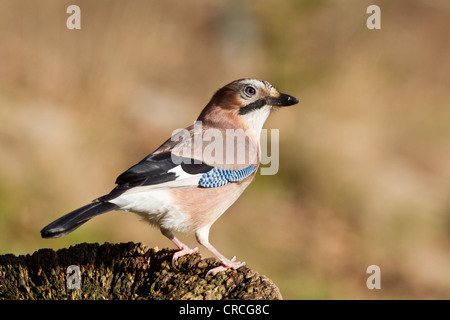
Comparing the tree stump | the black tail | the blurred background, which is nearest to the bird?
the black tail

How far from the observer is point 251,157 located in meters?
4.14

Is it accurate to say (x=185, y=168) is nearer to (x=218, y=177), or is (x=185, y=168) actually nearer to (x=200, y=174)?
(x=200, y=174)

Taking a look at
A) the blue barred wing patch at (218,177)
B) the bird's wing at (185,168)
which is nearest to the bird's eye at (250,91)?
the bird's wing at (185,168)

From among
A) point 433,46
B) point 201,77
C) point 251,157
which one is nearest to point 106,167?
point 201,77

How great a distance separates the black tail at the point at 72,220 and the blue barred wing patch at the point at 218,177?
64 centimetres

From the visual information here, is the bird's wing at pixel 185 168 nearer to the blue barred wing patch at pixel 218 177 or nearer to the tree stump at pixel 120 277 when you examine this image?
the blue barred wing patch at pixel 218 177

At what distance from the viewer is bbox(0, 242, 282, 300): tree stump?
3.24 meters

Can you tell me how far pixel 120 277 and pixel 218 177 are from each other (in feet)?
2.90

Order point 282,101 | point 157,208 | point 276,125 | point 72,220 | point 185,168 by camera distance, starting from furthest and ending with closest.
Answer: point 276,125
point 282,101
point 185,168
point 157,208
point 72,220

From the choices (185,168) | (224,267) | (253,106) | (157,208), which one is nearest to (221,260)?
(224,267)

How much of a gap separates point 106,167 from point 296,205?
221cm

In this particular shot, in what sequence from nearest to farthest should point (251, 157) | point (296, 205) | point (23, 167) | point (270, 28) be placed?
1. point (251, 157)
2. point (23, 167)
3. point (296, 205)
4. point (270, 28)

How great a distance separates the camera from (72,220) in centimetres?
319

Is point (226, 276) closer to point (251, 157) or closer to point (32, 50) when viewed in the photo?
point (251, 157)
